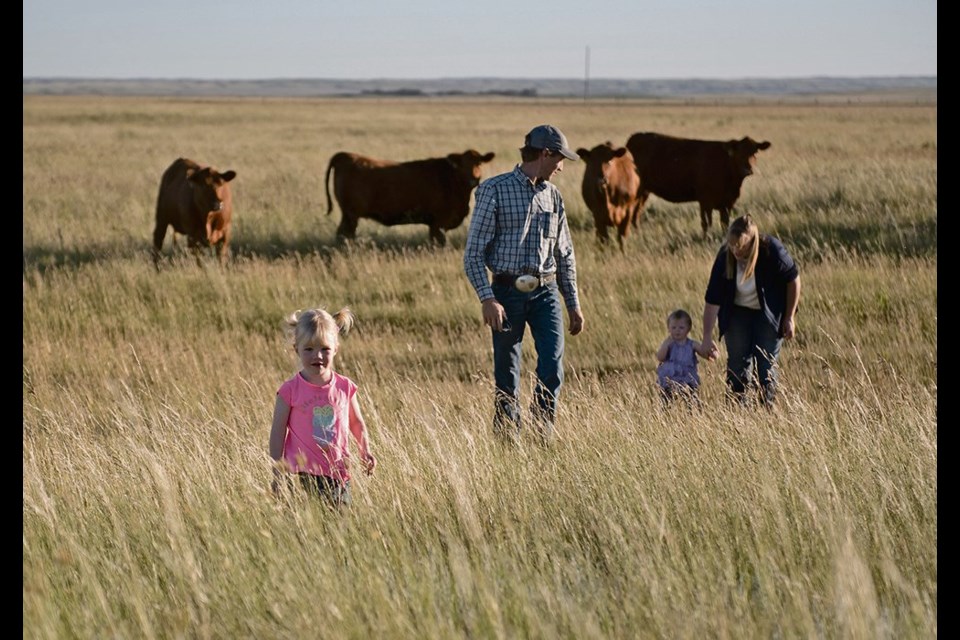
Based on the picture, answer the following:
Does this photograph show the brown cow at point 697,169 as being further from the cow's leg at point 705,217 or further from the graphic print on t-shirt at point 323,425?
the graphic print on t-shirt at point 323,425

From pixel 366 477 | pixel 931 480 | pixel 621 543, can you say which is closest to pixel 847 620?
pixel 621 543

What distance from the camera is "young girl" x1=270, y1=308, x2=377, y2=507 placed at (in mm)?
4523

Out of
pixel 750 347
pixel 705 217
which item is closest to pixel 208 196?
pixel 705 217

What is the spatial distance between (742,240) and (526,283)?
1.37 metres

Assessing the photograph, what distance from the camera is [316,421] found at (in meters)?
4.56

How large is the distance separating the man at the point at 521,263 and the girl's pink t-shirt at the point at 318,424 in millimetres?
1671

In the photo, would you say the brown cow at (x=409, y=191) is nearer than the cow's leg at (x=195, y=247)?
No

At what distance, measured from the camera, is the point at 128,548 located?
425 cm

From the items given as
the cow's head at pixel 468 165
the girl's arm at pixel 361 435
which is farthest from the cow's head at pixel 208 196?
the girl's arm at pixel 361 435

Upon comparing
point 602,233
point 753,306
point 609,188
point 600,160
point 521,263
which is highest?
point 600,160

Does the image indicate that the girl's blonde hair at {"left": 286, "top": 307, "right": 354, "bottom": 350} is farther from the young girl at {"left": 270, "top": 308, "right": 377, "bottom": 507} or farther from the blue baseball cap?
the blue baseball cap

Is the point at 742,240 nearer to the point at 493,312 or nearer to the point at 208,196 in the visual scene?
the point at 493,312

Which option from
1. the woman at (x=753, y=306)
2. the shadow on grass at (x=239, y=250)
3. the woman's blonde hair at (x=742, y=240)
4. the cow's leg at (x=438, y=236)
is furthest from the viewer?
the cow's leg at (x=438, y=236)

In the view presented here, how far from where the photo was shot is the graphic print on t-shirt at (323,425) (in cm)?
456
